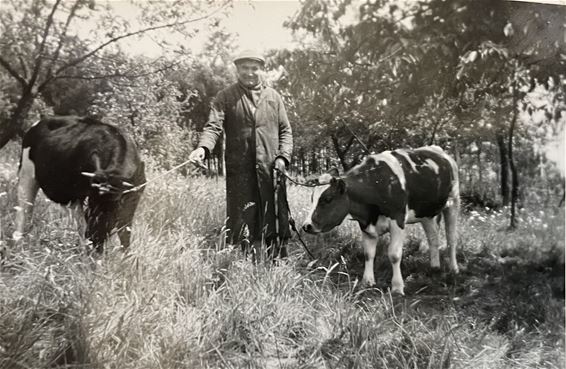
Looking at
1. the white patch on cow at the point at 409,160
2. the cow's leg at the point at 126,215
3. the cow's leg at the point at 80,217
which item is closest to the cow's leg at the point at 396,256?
the white patch on cow at the point at 409,160

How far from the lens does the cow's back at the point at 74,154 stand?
1590 millimetres

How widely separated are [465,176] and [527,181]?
0.23 m

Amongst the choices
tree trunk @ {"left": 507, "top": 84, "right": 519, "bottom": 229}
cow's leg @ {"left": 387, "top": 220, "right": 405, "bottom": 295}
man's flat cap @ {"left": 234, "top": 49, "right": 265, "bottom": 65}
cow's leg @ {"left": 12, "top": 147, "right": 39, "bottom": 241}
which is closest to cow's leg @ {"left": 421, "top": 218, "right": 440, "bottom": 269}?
cow's leg @ {"left": 387, "top": 220, "right": 405, "bottom": 295}

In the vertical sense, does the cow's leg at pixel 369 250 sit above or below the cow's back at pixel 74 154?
below

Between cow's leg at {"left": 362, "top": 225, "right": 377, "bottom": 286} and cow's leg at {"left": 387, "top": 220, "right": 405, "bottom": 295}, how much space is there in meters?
0.06

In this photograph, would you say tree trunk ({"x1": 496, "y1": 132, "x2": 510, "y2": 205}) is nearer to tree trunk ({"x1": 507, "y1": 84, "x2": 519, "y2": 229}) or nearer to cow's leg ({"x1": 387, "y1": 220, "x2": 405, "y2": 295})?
tree trunk ({"x1": 507, "y1": 84, "x2": 519, "y2": 229})

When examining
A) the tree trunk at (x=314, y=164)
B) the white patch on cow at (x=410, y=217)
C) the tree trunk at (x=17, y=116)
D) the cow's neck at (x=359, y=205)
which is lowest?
the white patch on cow at (x=410, y=217)

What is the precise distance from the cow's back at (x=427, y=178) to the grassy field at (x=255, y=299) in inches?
3.9

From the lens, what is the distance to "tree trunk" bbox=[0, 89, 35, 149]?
1.53 metres

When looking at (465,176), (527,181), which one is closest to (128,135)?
(465,176)

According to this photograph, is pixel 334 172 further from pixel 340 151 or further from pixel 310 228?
pixel 310 228

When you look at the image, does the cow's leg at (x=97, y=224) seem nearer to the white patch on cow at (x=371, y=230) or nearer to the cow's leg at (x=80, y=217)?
the cow's leg at (x=80, y=217)

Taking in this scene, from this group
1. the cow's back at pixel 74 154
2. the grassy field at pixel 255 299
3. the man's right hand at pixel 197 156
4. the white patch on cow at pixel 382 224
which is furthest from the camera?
the white patch on cow at pixel 382 224

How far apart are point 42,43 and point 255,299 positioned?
38.3 inches
